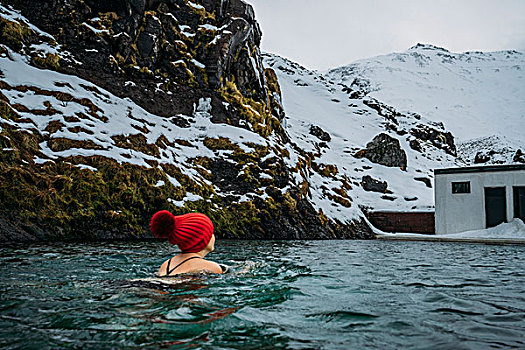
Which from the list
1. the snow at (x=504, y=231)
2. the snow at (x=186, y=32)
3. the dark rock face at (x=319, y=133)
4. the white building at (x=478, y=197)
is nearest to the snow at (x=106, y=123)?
the snow at (x=186, y=32)

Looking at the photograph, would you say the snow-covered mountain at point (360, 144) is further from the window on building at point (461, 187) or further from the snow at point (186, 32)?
the snow at point (186, 32)

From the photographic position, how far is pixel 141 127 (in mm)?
19328

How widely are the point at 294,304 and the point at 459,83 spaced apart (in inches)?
5304

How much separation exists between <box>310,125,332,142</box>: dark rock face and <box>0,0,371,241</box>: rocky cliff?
15866mm

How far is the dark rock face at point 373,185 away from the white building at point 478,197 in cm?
1233

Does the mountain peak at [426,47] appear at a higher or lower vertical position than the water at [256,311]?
higher

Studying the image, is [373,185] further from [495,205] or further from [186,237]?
[186,237]

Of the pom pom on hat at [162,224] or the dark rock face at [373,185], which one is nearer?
the pom pom on hat at [162,224]

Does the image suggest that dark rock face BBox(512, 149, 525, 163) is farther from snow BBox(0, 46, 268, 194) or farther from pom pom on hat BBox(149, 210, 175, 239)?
pom pom on hat BBox(149, 210, 175, 239)

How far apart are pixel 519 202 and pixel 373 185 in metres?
16.0

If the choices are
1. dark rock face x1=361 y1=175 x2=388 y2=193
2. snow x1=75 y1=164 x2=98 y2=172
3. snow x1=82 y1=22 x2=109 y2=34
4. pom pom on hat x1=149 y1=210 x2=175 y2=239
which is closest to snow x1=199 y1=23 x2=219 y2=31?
snow x1=82 y1=22 x2=109 y2=34

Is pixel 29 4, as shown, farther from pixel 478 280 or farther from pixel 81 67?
pixel 478 280

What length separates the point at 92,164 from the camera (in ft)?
48.0

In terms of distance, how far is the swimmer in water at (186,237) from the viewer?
4250 mm
